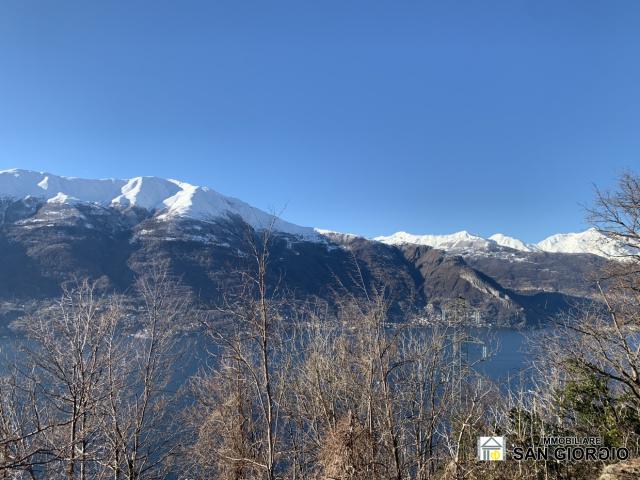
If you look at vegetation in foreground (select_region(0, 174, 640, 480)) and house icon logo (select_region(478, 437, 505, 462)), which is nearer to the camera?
vegetation in foreground (select_region(0, 174, 640, 480))

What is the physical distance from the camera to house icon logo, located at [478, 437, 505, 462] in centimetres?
952

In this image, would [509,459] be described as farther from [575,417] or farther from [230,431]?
[230,431]

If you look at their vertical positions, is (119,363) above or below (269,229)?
below

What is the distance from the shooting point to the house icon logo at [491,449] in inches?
375

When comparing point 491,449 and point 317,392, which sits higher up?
point 317,392

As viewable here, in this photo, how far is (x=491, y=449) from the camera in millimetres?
9750

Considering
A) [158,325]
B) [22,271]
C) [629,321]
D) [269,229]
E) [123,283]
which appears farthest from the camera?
[123,283]

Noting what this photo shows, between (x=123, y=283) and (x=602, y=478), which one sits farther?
(x=123, y=283)

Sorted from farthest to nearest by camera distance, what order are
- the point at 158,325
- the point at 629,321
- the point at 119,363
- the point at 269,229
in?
the point at 158,325, the point at 119,363, the point at 629,321, the point at 269,229

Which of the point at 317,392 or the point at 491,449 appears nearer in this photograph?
the point at 491,449

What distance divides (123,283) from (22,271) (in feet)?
118

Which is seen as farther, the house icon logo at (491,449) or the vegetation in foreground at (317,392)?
the house icon logo at (491,449)

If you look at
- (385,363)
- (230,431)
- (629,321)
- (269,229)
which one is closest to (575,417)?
(629,321)

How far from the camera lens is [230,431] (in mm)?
14922
